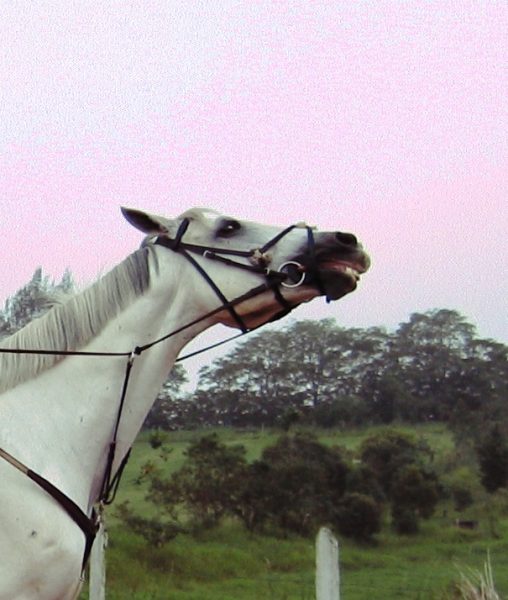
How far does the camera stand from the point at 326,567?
542 centimetres

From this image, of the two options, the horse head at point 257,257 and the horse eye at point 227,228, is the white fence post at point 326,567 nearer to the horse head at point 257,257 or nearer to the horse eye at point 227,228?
the horse head at point 257,257

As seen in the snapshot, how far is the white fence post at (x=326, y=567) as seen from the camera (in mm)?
5406

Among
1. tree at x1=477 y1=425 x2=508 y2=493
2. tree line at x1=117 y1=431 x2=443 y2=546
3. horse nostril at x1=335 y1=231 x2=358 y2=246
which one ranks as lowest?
horse nostril at x1=335 y1=231 x2=358 y2=246

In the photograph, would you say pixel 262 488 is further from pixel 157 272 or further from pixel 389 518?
pixel 157 272

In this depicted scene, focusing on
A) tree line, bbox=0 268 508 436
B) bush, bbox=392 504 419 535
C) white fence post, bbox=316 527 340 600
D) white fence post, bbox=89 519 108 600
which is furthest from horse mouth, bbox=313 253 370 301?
bush, bbox=392 504 419 535

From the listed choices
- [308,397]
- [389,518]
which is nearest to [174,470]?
[308,397]

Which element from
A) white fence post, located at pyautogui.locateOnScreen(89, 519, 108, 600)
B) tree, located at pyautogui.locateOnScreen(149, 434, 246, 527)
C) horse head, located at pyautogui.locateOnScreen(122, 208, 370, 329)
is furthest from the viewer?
tree, located at pyautogui.locateOnScreen(149, 434, 246, 527)

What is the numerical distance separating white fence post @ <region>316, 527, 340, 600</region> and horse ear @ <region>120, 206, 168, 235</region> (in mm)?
2321

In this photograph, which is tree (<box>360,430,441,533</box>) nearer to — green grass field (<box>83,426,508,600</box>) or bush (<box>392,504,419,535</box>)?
bush (<box>392,504,419,535</box>)

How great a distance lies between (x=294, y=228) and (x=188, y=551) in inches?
282

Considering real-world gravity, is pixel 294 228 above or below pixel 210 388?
below

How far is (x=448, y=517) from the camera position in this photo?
11484 mm

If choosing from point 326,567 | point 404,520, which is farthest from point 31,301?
point 404,520

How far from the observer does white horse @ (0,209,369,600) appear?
3.24 meters
